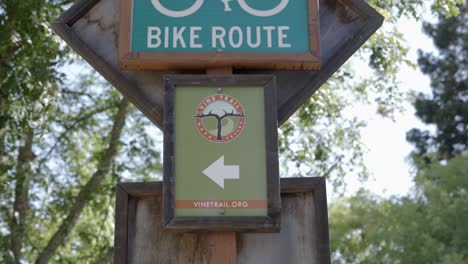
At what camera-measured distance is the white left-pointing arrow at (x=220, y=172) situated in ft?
11.1

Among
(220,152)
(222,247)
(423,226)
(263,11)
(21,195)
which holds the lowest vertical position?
(222,247)

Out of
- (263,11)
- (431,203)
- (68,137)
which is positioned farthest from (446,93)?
(263,11)

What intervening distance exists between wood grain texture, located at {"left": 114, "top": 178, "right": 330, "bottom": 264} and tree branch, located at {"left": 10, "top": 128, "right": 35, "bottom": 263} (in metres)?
7.19

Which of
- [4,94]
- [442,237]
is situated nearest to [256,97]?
[4,94]

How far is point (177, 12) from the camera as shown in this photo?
3.77m

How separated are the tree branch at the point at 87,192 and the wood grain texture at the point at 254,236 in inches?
358

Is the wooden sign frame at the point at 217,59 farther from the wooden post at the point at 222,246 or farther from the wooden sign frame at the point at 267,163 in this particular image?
the wooden post at the point at 222,246

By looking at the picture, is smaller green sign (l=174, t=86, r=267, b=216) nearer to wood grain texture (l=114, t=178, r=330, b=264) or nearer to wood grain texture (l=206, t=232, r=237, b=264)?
wood grain texture (l=206, t=232, r=237, b=264)

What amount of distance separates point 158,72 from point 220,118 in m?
0.52

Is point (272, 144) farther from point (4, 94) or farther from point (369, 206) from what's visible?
point (369, 206)

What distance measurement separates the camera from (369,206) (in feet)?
79.8

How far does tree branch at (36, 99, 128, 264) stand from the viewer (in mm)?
12359

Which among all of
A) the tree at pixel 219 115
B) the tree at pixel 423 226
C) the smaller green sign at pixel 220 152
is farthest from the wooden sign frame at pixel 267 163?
the tree at pixel 423 226

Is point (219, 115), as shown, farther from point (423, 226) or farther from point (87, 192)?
point (423, 226)
